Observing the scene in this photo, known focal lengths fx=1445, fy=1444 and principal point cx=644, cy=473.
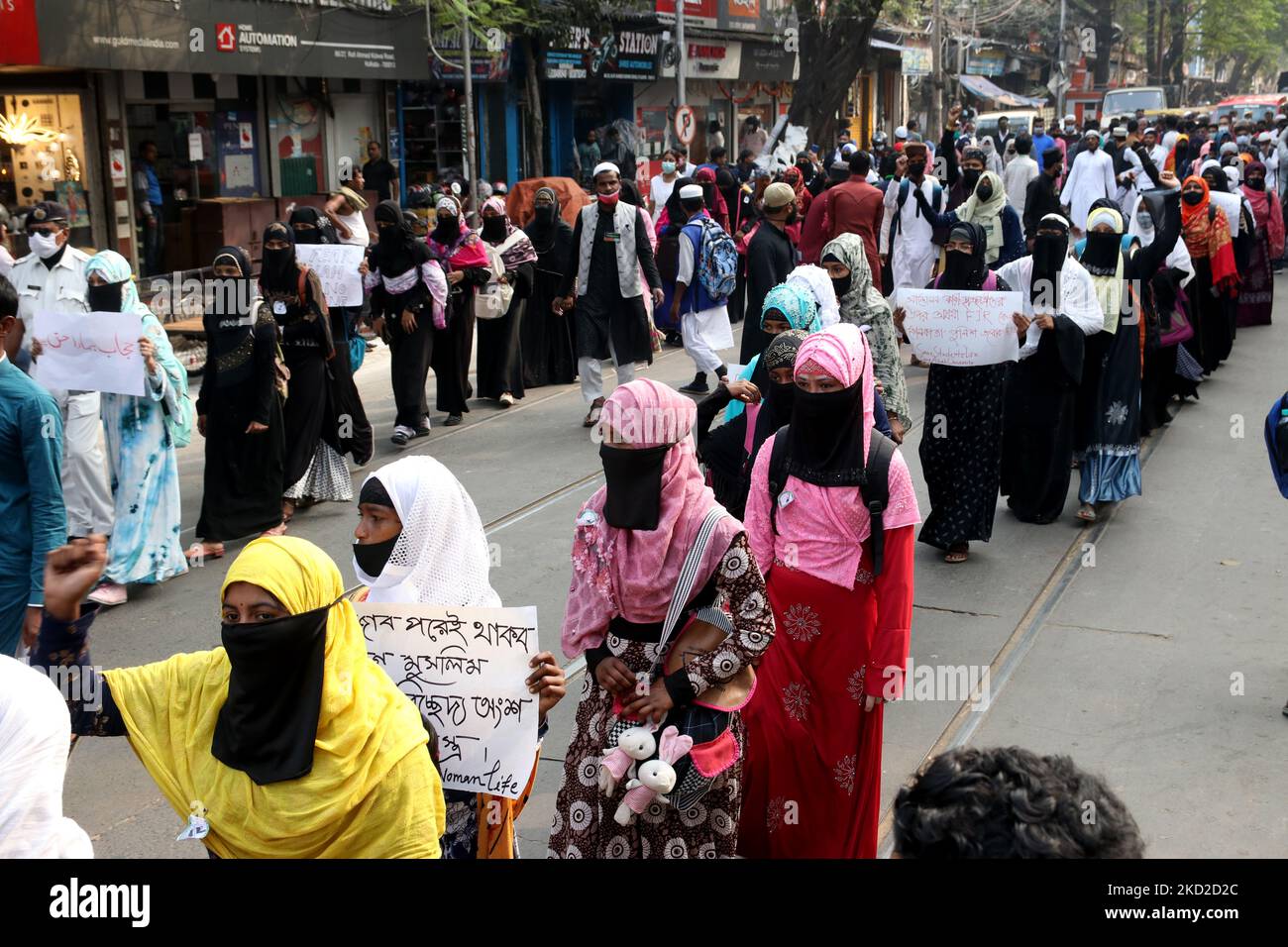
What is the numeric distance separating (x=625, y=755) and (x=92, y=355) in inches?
186

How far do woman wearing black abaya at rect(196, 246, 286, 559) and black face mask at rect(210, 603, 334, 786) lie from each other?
5071mm

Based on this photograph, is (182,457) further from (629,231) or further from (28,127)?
(28,127)

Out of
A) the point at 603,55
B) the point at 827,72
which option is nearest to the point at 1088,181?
the point at 603,55

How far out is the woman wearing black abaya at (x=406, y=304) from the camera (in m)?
10.8

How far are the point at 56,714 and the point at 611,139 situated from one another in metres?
27.0

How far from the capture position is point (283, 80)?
19625 millimetres

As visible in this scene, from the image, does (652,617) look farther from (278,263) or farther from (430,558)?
(278,263)

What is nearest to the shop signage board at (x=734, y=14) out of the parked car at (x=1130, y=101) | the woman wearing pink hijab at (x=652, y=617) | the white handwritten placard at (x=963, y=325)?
the parked car at (x=1130, y=101)

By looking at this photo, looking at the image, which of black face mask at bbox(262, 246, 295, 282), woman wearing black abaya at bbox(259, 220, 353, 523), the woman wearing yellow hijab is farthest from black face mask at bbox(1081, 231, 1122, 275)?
the woman wearing yellow hijab
